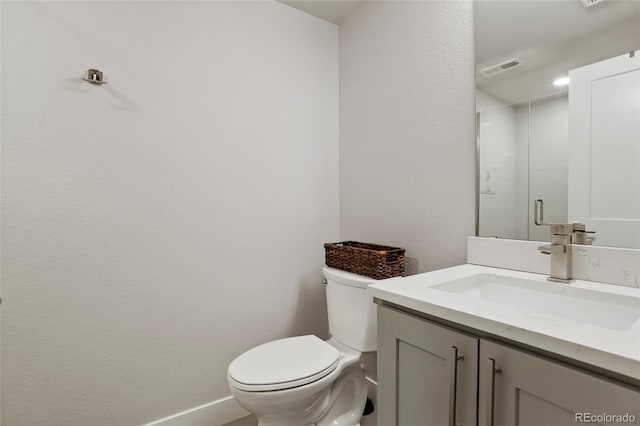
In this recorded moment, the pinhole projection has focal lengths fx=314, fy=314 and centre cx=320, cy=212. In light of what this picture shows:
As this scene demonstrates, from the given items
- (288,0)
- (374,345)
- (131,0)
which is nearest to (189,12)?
(131,0)

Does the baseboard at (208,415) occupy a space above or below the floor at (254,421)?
above

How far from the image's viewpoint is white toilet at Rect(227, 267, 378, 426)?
46.6 inches

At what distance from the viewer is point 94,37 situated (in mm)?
1342

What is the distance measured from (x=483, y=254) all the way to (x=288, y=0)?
1711mm

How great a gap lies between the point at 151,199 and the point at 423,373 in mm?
1340

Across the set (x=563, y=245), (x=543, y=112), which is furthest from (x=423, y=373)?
(x=543, y=112)

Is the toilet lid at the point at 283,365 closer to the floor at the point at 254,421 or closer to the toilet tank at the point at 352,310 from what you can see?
the toilet tank at the point at 352,310

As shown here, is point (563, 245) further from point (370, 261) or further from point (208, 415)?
point (208, 415)

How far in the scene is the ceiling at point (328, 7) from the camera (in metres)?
1.83

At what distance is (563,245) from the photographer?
101 cm

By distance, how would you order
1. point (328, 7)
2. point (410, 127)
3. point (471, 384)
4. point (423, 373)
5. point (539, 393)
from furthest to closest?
point (328, 7) < point (410, 127) < point (423, 373) < point (471, 384) < point (539, 393)

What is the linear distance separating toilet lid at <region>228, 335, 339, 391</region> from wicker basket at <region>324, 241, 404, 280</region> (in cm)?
39

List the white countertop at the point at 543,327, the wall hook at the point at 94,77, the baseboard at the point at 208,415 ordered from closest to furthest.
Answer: the white countertop at the point at 543,327
the wall hook at the point at 94,77
the baseboard at the point at 208,415

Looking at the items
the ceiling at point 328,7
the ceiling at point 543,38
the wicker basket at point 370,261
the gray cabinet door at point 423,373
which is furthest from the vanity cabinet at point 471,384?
the ceiling at point 328,7
